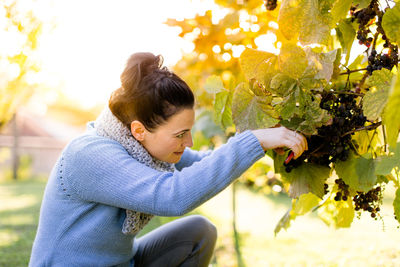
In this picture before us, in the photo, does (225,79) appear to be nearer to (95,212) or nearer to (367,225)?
(95,212)

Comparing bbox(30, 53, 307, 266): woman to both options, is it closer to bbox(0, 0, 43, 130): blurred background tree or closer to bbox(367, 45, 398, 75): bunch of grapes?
bbox(367, 45, 398, 75): bunch of grapes

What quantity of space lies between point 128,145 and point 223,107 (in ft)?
1.18

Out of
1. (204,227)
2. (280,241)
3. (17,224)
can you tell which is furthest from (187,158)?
(17,224)

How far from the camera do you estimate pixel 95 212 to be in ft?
4.67

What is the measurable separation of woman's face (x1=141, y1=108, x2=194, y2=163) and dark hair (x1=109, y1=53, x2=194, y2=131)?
0.02 metres

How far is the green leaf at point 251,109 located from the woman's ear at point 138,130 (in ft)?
1.34

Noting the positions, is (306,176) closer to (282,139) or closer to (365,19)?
(282,139)

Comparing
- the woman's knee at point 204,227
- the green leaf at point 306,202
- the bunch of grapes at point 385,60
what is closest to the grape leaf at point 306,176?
the green leaf at point 306,202

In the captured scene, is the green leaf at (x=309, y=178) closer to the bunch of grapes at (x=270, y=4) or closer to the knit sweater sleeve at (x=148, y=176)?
the knit sweater sleeve at (x=148, y=176)

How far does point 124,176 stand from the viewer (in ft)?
4.19

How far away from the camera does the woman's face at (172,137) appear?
4.63 ft

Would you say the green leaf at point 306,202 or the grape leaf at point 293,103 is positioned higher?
the grape leaf at point 293,103

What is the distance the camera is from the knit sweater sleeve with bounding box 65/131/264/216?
3.82ft

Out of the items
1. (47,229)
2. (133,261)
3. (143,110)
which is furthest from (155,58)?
(133,261)
